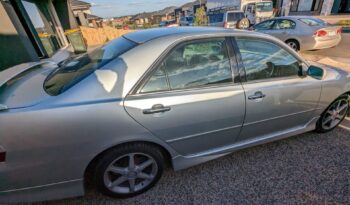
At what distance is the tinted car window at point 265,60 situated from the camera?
212cm

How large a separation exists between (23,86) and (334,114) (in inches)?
144

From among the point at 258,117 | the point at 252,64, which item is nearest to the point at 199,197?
the point at 258,117

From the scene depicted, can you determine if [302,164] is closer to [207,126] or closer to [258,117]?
[258,117]

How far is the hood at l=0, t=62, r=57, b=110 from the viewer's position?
1538 millimetres

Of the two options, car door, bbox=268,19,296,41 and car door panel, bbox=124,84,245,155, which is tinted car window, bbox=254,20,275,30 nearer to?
car door, bbox=268,19,296,41

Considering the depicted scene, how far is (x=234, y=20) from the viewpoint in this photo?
12.9 meters

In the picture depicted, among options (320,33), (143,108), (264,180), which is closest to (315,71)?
(264,180)

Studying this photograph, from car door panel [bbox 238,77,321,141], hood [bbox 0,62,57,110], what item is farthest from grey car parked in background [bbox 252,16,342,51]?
hood [bbox 0,62,57,110]

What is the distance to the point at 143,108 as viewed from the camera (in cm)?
166

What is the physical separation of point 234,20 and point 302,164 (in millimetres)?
12160

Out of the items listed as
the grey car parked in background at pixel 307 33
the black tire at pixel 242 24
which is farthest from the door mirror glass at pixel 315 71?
the black tire at pixel 242 24

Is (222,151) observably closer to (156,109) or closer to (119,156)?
(156,109)

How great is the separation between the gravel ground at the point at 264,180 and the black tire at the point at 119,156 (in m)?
0.09

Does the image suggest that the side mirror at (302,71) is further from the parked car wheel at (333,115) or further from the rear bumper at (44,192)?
the rear bumper at (44,192)
